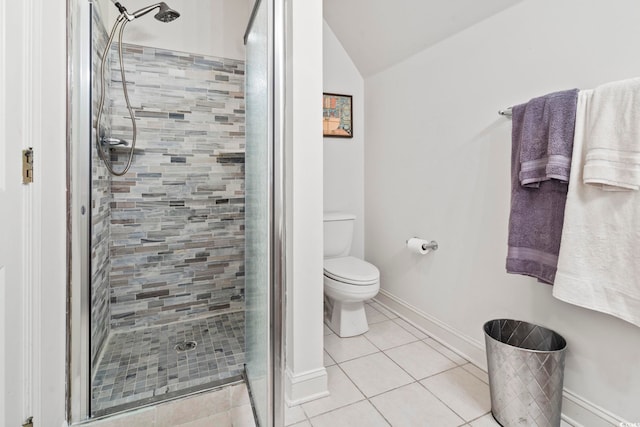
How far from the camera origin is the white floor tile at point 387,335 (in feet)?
6.38

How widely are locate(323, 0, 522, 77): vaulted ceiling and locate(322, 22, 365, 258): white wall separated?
0.09 meters

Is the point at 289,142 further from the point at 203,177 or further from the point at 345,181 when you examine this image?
the point at 345,181

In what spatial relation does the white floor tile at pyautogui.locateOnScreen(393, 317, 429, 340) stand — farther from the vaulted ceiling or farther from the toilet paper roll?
the vaulted ceiling

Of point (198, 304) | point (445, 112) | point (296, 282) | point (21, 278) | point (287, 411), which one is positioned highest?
point (445, 112)

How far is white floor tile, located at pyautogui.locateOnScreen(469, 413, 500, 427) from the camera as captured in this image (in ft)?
4.19

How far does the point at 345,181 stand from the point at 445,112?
1.03 m

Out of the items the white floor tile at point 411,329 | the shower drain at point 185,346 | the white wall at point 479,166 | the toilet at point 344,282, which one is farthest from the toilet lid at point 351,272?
the shower drain at point 185,346

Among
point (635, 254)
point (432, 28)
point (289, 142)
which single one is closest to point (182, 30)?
point (289, 142)

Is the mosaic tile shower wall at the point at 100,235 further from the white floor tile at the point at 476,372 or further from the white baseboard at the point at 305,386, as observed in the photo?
the white floor tile at the point at 476,372

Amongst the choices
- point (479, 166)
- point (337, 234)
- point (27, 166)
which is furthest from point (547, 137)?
point (27, 166)

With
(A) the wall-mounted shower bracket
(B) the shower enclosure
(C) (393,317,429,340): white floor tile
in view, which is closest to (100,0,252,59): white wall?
(B) the shower enclosure

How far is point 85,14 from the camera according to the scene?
1.20 meters

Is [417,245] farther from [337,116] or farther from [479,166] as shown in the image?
[337,116]

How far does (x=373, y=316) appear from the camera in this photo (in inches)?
91.4
